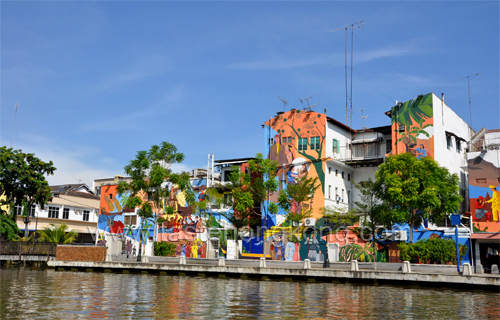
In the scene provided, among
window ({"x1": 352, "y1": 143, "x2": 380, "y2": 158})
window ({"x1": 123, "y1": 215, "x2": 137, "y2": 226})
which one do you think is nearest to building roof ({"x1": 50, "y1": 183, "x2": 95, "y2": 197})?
window ({"x1": 123, "y1": 215, "x2": 137, "y2": 226})

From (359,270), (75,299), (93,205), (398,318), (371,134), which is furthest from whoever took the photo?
(93,205)

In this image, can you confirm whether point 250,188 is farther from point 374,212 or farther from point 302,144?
A: point 374,212

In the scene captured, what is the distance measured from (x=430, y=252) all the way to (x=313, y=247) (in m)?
14.1

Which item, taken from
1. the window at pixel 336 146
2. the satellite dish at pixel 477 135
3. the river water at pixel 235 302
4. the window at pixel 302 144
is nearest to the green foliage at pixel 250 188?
the window at pixel 302 144

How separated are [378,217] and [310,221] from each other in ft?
32.0

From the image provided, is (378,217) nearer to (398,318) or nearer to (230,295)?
(230,295)

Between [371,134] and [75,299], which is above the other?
[371,134]

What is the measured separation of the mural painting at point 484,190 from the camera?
4441 centimetres

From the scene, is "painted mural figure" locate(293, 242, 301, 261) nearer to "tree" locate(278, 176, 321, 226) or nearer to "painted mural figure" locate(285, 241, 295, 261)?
"painted mural figure" locate(285, 241, 295, 261)

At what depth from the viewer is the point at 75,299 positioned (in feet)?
74.6

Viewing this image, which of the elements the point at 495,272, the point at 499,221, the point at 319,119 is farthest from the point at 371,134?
the point at 495,272

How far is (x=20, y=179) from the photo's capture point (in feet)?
172

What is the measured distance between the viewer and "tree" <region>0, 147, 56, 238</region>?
51969 mm

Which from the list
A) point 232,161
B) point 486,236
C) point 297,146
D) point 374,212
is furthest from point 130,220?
point 486,236
